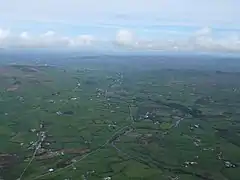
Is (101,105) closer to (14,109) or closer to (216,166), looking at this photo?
(14,109)

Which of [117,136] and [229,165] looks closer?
[229,165]

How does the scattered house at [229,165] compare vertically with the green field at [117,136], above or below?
below

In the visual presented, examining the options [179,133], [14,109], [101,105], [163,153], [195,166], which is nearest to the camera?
[195,166]

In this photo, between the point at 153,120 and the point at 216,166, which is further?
the point at 153,120

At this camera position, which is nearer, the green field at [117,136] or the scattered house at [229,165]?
the green field at [117,136]

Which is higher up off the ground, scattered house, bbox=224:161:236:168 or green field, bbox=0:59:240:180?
green field, bbox=0:59:240:180

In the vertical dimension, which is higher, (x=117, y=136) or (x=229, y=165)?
(x=117, y=136)

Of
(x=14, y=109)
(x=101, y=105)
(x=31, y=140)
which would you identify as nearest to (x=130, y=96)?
(x=101, y=105)

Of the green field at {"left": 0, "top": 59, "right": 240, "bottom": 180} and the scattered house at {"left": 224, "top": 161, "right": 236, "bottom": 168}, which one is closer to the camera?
the green field at {"left": 0, "top": 59, "right": 240, "bottom": 180}
